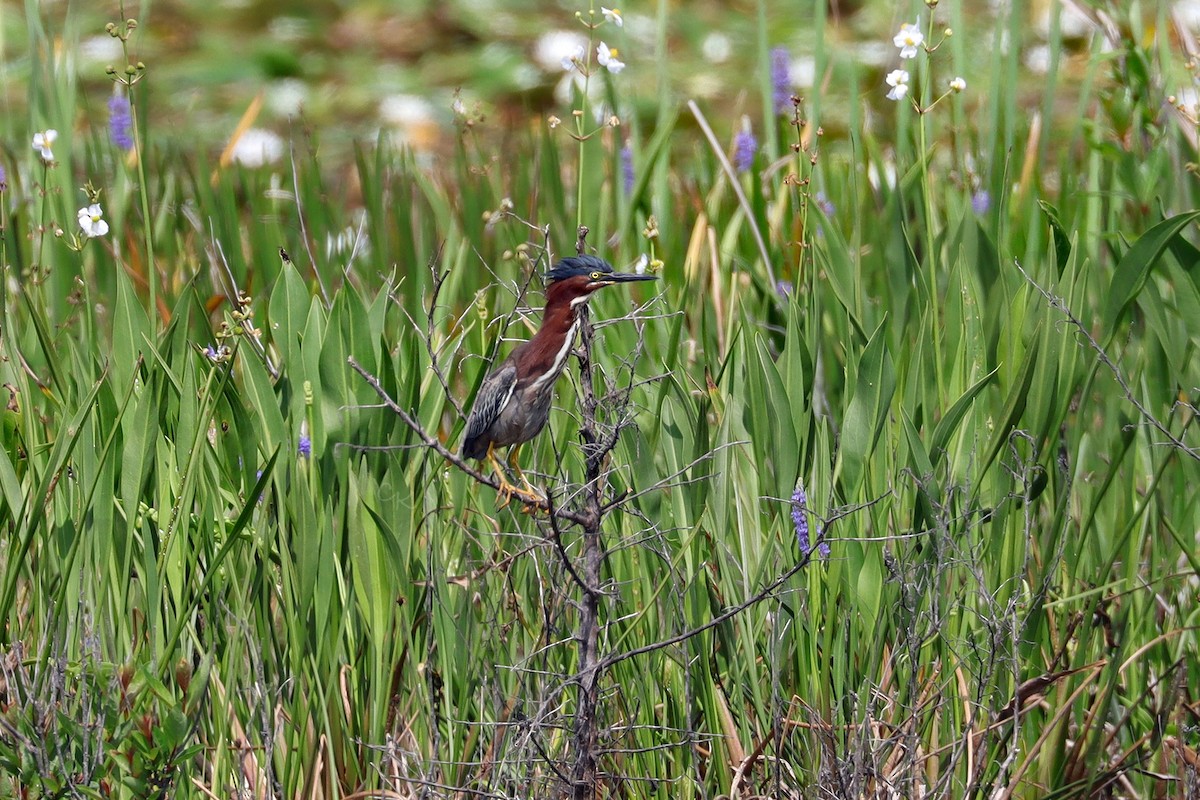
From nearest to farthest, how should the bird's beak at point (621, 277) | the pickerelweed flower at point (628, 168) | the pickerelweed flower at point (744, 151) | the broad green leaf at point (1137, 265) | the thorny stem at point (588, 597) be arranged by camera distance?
the thorny stem at point (588, 597) → the bird's beak at point (621, 277) → the broad green leaf at point (1137, 265) → the pickerelweed flower at point (744, 151) → the pickerelweed flower at point (628, 168)

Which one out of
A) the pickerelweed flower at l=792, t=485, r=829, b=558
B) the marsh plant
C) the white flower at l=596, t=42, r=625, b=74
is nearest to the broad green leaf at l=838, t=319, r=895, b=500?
the marsh plant

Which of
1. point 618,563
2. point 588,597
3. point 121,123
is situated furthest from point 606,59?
point 121,123

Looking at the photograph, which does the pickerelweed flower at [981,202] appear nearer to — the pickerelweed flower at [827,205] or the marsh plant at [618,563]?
the pickerelweed flower at [827,205]

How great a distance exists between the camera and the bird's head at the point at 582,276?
6.38ft

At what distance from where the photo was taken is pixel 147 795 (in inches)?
77.6

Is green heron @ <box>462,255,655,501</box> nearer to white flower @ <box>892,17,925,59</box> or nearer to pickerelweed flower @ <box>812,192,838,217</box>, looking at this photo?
white flower @ <box>892,17,925,59</box>

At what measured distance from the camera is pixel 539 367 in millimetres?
2098

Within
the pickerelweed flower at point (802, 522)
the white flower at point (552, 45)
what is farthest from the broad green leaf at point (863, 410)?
the white flower at point (552, 45)

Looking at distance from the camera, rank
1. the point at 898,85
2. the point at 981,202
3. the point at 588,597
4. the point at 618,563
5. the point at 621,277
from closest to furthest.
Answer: the point at 588,597
the point at 621,277
the point at 618,563
the point at 898,85
the point at 981,202

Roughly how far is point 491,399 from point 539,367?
0.40 ft

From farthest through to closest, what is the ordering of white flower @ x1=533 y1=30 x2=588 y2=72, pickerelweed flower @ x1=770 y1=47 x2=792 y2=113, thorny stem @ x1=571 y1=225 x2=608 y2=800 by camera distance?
white flower @ x1=533 y1=30 x2=588 y2=72 < pickerelweed flower @ x1=770 y1=47 x2=792 y2=113 < thorny stem @ x1=571 y1=225 x2=608 y2=800

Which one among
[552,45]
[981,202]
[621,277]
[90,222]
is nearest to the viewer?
[621,277]

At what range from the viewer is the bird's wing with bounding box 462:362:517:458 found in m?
2.13

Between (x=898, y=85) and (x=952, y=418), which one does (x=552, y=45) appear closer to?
(x=898, y=85)
